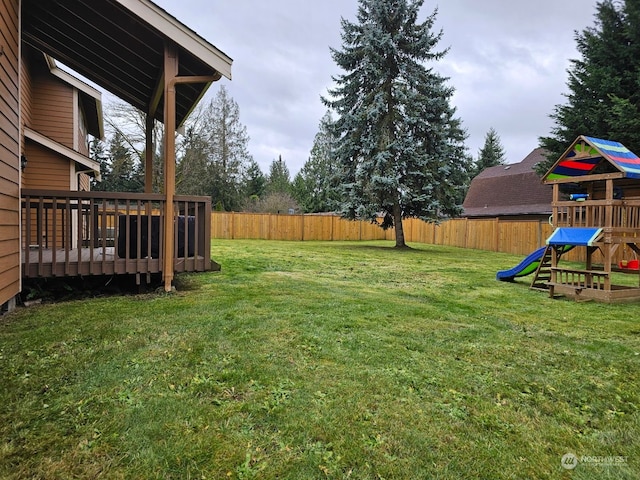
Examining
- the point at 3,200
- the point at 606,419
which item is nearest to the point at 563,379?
→ the point at 606,419

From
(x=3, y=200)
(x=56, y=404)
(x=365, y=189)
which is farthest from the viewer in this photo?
(x=365, y=189)

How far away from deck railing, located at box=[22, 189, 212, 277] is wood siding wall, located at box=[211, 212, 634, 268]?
42.9 ft

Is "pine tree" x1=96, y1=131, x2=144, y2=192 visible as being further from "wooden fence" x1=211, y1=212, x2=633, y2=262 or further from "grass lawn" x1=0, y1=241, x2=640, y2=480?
"grass lawn" x1=0, y1=241, x2=640, y2=480

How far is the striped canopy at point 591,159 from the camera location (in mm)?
5938

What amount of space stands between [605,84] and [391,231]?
14.8 m

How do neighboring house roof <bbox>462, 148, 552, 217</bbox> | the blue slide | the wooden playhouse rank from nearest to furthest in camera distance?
1. the wooden playhouse
2. the blue slide
3. neighboring house roof <bbox>462, 148, 552, 217</bbox>

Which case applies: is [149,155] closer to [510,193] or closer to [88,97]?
[88,97]

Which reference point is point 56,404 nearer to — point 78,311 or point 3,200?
point 78,311

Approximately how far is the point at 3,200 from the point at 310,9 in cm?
1223

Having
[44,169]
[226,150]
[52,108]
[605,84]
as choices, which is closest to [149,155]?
[44,169]

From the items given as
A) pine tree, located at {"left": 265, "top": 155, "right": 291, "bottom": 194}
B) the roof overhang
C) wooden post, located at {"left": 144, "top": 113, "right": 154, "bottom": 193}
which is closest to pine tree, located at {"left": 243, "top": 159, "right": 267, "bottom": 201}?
pine tree, located at {"left": 265, "top": 155, "right": 291, "bottom": 194}

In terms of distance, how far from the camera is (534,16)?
12.3 m

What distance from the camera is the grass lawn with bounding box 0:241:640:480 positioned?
1.74 meters

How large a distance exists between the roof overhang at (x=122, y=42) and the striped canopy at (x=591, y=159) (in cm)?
577
